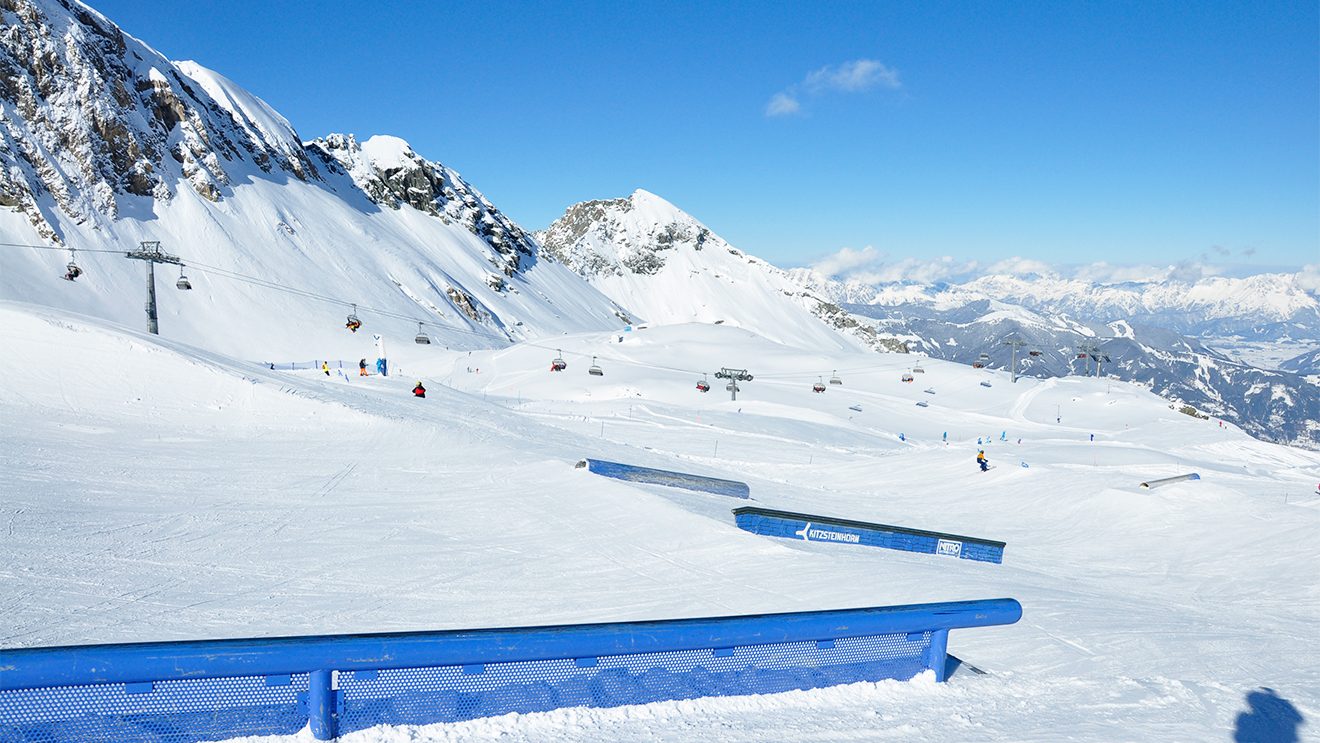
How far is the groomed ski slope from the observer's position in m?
6.49

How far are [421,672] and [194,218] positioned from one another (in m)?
122

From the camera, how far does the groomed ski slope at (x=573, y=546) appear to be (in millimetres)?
6488

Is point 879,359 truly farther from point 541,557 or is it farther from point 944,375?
point 541,557

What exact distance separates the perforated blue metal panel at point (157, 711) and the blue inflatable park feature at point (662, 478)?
13.6 m

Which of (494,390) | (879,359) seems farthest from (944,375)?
(494,390)

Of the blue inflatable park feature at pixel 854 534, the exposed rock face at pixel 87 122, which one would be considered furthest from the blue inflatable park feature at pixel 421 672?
the exposed rock face at pixel 87 122

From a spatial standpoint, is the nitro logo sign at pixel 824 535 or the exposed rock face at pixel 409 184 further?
the exposed rock face at pixel 409 184

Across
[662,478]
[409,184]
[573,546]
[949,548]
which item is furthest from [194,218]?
[949,548]

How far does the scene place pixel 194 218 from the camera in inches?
4186

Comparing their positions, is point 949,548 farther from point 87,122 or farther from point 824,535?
point 87,122

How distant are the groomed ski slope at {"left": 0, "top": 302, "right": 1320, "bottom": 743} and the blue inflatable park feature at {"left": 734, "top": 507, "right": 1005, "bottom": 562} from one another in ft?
2.72

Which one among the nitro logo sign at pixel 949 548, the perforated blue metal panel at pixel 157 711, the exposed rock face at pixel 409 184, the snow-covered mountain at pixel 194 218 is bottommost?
the perforated blue metal panel at pixel 157 711

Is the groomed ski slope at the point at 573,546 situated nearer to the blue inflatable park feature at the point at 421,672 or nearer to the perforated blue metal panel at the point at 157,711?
the blue inflatable park feature at the point at 421,672

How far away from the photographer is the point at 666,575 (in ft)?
35.7
